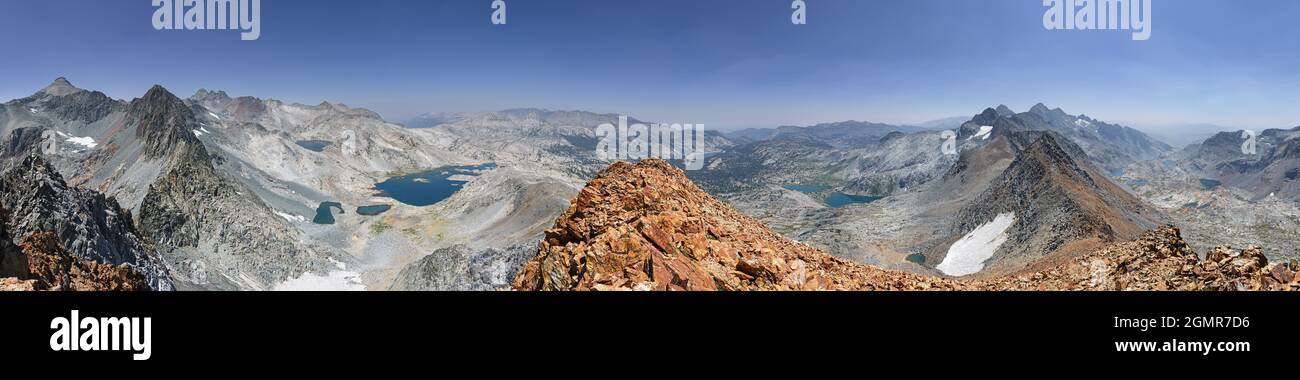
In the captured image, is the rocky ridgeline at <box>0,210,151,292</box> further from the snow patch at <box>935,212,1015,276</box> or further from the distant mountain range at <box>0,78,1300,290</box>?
the snow patch at <box>935,212,1015,276</box>

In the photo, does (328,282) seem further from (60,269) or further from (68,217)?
(60,269)

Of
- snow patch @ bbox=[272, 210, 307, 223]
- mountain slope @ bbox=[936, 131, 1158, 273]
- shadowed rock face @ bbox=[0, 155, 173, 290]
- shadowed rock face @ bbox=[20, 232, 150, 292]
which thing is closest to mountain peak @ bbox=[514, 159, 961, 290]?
shadowed rock face @ bbox=[20, 232, 150, 292]

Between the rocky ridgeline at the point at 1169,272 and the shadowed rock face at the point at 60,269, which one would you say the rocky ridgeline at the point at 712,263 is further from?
the shadowed rock face at the point at 60,269

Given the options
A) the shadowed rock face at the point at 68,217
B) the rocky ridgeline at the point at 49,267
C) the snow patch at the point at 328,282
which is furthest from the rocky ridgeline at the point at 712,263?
the snow patch at the point at 328,282

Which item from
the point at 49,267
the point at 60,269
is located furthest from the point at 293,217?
the point at 49,267
